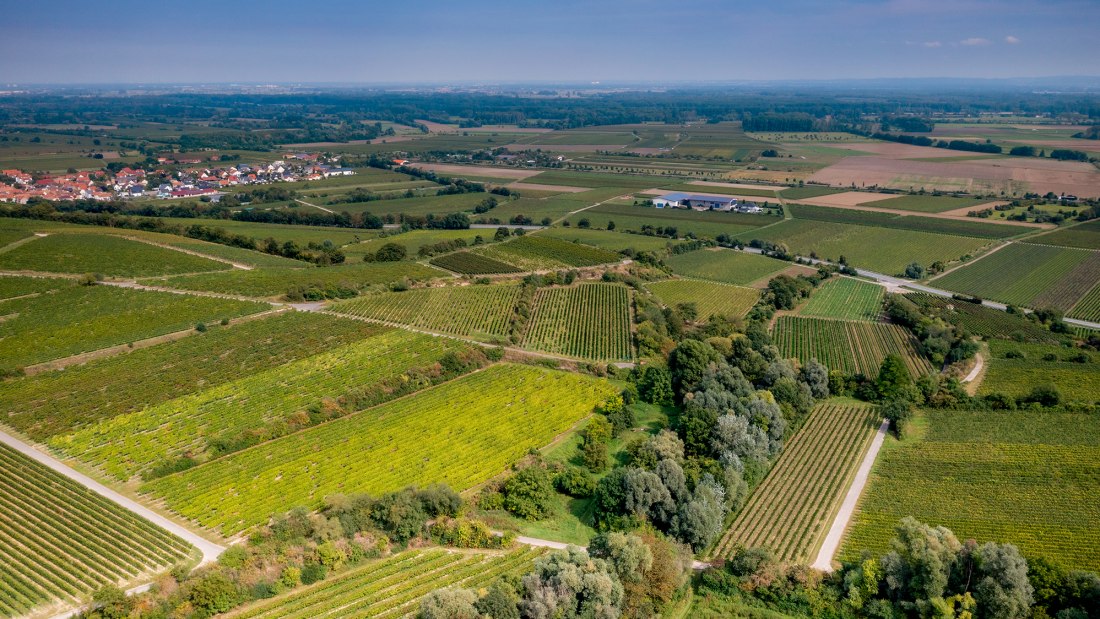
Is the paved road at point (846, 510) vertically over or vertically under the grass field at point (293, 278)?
under

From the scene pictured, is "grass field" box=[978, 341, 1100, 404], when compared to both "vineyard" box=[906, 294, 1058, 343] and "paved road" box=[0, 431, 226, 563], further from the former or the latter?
"paved road" box=[0, 431, 226, 563]

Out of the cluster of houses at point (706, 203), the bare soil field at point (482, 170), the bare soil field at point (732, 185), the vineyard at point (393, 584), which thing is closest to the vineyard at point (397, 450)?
the vineyard at point (393, 584)

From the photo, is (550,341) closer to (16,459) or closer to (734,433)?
(734,433)

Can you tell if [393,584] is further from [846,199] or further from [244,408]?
[846,199]

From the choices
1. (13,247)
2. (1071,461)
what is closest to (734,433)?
(1071,461)

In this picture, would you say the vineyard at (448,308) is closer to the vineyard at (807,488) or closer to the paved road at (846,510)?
the vineyard at (807,488)

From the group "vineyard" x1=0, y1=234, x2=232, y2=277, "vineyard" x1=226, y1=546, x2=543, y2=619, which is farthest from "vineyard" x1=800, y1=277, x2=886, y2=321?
"vineyard" x1=0, y1=234, x2=232, y2=277
